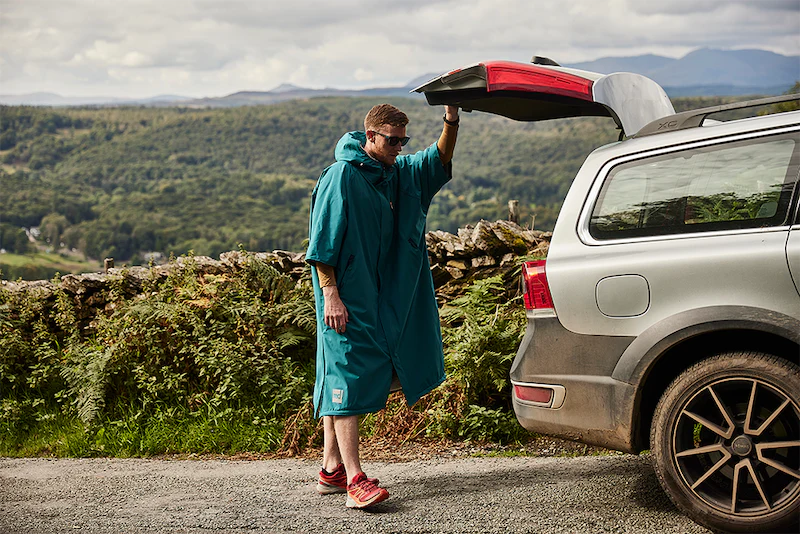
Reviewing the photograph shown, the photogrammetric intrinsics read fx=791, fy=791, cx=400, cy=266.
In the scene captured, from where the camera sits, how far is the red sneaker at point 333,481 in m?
4.80

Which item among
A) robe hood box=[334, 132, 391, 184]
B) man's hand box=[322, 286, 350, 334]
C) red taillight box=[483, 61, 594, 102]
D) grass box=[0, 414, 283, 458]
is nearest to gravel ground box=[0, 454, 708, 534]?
grass box=[0, 414, 283, 458]

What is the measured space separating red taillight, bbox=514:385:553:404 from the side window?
2.83 feet

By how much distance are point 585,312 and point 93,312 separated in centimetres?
620

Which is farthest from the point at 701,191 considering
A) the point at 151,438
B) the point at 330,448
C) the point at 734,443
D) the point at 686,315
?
the point at 151,438

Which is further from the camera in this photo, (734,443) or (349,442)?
(349,442)

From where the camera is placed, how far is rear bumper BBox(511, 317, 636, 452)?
397 centimetres

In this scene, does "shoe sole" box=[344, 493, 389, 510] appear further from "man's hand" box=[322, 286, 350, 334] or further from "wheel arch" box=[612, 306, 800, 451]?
"wheel arch" box=[612, 306, 800, 451]

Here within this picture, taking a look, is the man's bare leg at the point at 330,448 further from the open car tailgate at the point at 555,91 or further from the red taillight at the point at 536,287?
the open car tailgate at the point at 555,91

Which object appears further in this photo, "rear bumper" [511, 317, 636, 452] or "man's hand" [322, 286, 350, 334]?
Answer: "man's hand" [322, 286, 350, 334]

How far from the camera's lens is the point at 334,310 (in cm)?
442

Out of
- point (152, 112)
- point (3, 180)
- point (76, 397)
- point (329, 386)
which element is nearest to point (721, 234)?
point (329, 386)

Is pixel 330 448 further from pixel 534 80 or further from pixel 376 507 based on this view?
pixel 534 80

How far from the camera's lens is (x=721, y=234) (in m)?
3.71

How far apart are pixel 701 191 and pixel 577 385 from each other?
1149 millimetres
